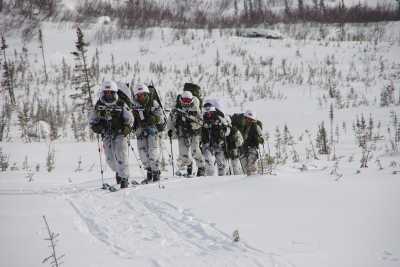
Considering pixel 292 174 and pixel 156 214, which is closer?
pixel 156 214

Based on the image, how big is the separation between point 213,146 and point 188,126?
0.92m

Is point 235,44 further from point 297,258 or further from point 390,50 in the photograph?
point 297,258

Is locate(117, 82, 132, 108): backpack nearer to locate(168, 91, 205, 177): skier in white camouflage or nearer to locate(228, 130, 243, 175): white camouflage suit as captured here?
locate(168, 91, 205, 177): skier in white camouflage

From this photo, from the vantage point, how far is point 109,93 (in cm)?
786

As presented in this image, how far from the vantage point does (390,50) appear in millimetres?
29266

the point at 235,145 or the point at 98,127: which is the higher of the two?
the point at 98,127

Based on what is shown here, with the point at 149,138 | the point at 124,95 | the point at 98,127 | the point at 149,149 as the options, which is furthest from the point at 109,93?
the point at 149,149

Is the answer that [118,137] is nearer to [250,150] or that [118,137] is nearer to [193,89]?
[193,89]

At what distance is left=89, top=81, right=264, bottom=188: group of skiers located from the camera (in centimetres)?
797

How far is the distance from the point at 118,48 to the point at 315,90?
2035 centimetres

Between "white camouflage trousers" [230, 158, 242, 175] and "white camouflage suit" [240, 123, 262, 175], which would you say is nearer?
"white camouflage trousers" [230, 158, 242, 175]

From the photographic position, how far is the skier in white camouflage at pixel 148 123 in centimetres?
863

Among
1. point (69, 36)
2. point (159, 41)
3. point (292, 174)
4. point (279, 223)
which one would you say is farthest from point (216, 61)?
point (279, 223)

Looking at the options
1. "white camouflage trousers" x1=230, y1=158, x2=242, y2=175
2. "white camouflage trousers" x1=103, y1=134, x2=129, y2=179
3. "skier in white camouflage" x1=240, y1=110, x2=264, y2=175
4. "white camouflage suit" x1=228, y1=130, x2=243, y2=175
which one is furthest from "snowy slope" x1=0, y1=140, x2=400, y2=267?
"skier in white camouflage" x1=240, y1=110, x2=264, y2=175
